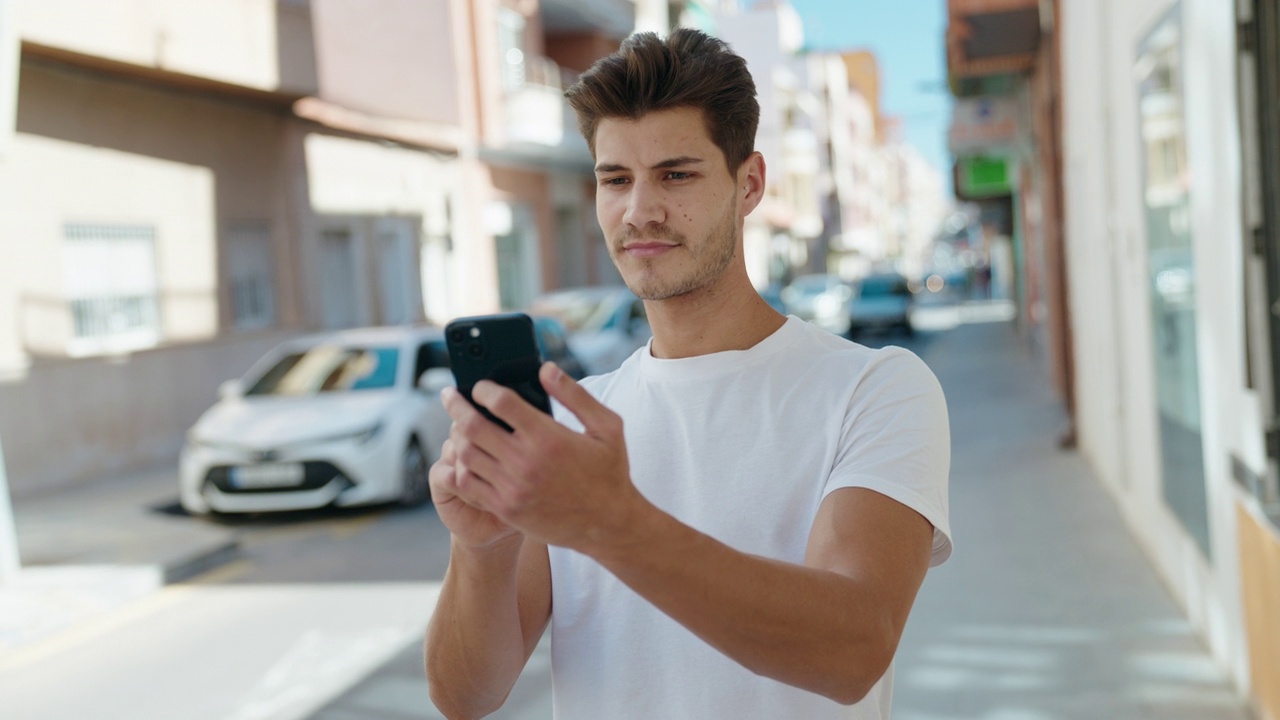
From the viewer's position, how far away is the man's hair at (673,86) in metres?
1.86

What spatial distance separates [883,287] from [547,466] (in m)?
31.9

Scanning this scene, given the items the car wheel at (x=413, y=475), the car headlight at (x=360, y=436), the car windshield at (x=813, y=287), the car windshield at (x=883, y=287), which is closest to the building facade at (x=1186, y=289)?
the car wheel at (x=413, y=475)

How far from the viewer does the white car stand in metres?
10.0


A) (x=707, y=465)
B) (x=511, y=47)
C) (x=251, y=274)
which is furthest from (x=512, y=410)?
(x=511, y=47)

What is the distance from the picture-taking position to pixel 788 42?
6278cm

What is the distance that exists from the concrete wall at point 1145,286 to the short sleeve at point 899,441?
3.19 metres

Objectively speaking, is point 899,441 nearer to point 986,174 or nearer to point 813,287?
point 986,174

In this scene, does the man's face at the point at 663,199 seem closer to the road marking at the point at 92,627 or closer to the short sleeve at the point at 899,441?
the short sleeve at the point at 899,441

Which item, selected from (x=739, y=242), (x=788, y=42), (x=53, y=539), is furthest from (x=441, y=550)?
(x=788, y=42)

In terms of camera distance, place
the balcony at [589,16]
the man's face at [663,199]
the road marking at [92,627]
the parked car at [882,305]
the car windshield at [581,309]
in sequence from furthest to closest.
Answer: the parked car at [882,305], the balcony at [589,16], the car windshield at [581,309], the road marking at [92,627], the man's face at [663,199]

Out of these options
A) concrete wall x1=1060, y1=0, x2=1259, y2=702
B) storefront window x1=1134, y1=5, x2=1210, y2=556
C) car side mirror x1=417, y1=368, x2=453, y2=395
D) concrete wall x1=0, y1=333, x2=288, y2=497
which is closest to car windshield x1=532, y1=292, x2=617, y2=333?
concrete wall x1=0, y1=333, x2=288, y2=497

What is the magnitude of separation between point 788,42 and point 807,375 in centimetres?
6309

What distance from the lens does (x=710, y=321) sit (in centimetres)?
197

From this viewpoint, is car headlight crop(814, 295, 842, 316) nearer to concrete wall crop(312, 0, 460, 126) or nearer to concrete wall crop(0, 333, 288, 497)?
concrete wall crop(312, 0, 460, 126)
